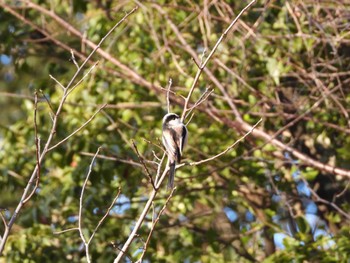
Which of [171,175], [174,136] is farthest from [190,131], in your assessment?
[171,175]

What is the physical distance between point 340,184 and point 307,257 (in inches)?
66.7

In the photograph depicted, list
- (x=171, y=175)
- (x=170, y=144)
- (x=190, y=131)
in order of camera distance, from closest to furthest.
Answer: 1. (x=171, y=175)
2. (x=170, y=144)
3. (x=190, y=131)

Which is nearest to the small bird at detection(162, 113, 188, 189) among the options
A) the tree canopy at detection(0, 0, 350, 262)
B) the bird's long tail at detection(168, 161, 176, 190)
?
the bird's long tail at detection(168, 161, 176, 190)

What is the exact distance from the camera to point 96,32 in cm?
750

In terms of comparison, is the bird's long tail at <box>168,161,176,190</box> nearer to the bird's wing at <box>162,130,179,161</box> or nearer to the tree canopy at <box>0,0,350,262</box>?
the bird's wing at <box>162,130,179,161</box>

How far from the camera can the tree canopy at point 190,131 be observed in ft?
22.3

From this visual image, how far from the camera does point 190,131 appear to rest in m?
7.00

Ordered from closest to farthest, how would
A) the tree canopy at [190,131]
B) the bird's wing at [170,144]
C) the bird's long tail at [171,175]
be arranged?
1. the bird's long tail at [171,175]
2. the bird's wing at [170,144]
3. the tree canopy at [190,131]

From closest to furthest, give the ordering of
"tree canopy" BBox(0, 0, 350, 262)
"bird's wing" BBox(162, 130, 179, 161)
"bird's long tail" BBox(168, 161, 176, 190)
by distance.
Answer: "bird's long tail" BBox(168, 161, 176, 190), "bird's wing" BBox(162, 130, 179, 161), "tree canopy" BBox(0, 0, 350, 262)

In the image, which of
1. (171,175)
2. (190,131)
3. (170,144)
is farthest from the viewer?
(190,131)

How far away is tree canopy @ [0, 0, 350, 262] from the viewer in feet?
22.3

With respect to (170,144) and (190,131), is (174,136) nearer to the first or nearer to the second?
(170,144)

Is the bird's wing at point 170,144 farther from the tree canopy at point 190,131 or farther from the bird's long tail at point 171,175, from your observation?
the tree canopy at point 190,131

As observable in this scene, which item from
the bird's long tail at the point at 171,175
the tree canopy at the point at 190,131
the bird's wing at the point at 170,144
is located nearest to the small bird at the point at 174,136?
the bird's wing at the point at 170,144
